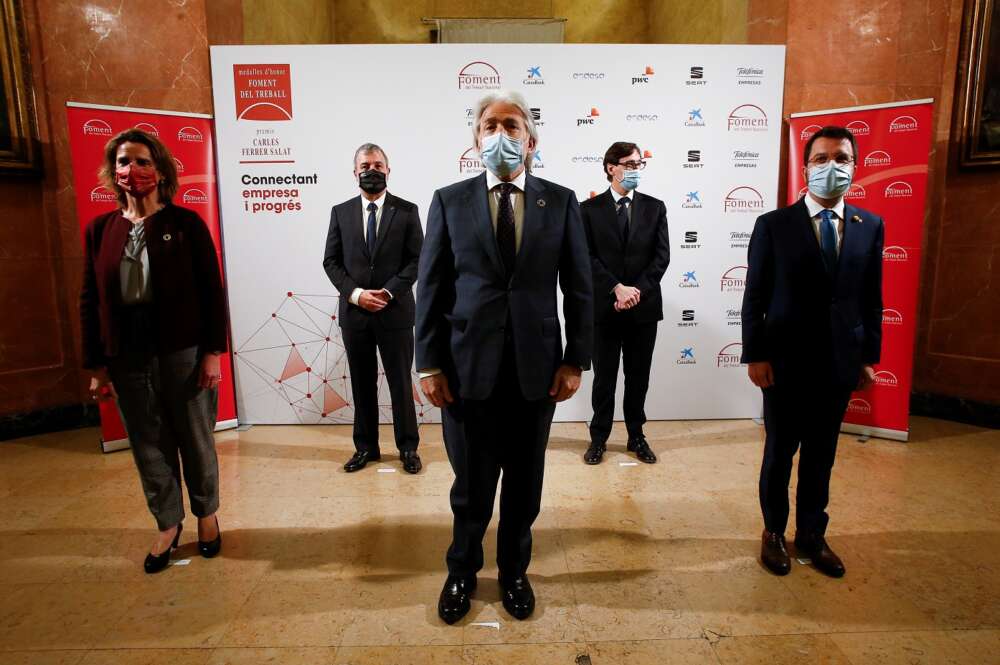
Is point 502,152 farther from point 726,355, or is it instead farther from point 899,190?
point 899,190

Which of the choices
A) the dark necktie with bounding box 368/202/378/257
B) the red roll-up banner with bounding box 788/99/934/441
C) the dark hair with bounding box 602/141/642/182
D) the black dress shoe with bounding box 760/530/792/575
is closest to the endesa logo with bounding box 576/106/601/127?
the dark hair with bounding box 602/141/642/182

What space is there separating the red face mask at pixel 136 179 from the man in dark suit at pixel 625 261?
246 cm

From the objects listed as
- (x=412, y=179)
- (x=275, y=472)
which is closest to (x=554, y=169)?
(x=412, y=179)

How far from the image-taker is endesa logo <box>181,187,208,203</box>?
433 centimetres

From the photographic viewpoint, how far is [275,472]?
3799 mm

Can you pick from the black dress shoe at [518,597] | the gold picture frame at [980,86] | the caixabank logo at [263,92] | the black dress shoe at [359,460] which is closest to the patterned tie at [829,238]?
the black dress shoe at [518,597]

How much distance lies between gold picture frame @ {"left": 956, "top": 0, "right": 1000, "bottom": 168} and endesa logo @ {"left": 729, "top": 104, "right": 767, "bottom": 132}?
1.67 m

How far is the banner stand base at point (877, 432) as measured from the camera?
14.2 feet

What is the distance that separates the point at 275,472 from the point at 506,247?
8.50 feet

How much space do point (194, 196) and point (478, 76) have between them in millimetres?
2319

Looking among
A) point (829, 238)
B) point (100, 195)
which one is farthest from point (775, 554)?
point (100, 195)

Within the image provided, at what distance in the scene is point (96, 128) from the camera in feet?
13.3

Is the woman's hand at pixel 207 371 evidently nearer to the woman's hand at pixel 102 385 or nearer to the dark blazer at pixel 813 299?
the woman's hand at pixel 102 385

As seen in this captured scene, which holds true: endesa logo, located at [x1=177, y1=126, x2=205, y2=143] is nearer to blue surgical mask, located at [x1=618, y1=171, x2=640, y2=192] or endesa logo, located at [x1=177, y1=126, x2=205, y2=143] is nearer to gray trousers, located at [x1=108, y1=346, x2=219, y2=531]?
gray trousers, located at [x1=108, y1=346, x2=219, y2=531]
